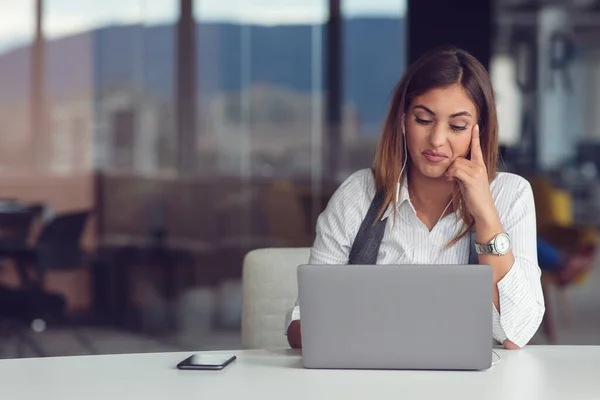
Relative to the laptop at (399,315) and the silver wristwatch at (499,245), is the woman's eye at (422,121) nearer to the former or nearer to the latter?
the silver wristwatch at (499,245)

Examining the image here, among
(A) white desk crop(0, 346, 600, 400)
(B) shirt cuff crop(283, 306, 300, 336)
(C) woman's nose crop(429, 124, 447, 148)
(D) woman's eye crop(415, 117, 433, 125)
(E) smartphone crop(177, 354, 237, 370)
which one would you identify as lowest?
(A) white desk crop(0, 346, 600, 400)

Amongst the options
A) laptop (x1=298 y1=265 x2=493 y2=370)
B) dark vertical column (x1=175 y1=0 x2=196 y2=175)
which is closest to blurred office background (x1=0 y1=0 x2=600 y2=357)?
dark vertical column (x1=175 y1=0 x2=196 y2=175)

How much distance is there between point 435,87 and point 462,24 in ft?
12.8

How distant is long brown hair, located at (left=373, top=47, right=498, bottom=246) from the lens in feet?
8.10

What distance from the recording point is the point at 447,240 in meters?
2.45

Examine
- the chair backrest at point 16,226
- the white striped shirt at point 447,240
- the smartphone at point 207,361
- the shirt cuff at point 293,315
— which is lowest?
the chair backrest at point 16,226

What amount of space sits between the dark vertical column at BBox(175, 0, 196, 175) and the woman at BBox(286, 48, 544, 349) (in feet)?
13.2

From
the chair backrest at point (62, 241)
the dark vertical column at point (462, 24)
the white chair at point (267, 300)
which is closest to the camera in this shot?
the white chair at point (267, 300)

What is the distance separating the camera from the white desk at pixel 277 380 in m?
1.86

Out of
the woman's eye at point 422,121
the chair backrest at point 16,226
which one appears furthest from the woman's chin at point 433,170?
the chair backrest at point 16,226

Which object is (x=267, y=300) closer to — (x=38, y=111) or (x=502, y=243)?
(x=502, y=243)

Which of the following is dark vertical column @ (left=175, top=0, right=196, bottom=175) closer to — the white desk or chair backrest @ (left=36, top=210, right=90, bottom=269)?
chair backrest @ (left=36, top=210, right=90, bottom=269)

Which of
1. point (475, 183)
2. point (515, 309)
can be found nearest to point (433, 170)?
point (475, 183)

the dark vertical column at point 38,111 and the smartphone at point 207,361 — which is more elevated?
the dark vertical column at point 38,111
